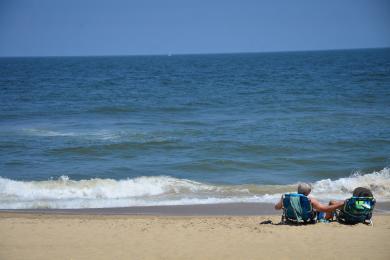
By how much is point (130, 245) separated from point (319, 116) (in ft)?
50.5

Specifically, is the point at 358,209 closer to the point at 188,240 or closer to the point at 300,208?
the point at 300,208

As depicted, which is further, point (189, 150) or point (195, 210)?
point (189, 150)

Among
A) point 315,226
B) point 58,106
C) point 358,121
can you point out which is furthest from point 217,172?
point 58,106

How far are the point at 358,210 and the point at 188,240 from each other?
8.24ft

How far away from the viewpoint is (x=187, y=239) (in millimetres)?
6809

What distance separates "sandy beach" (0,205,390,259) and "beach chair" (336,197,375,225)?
0.14 meters

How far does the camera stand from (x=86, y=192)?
36.6 ft

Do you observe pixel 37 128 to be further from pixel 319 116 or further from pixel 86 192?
pixel 319 116

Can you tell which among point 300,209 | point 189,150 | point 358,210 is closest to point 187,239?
point 300,209

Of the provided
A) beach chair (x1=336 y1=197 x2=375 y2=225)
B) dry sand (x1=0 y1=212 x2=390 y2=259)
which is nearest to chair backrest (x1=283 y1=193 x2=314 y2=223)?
dry sand (x1=0 y1=212 x2=390 y2=259)

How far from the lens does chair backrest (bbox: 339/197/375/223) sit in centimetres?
736

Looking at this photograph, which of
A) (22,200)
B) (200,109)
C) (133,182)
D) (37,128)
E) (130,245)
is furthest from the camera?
(200,109)

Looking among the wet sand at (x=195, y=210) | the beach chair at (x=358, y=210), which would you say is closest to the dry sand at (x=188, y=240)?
the beach chair at (x=358, y=210)

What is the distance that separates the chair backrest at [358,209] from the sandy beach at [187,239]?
145 mm
